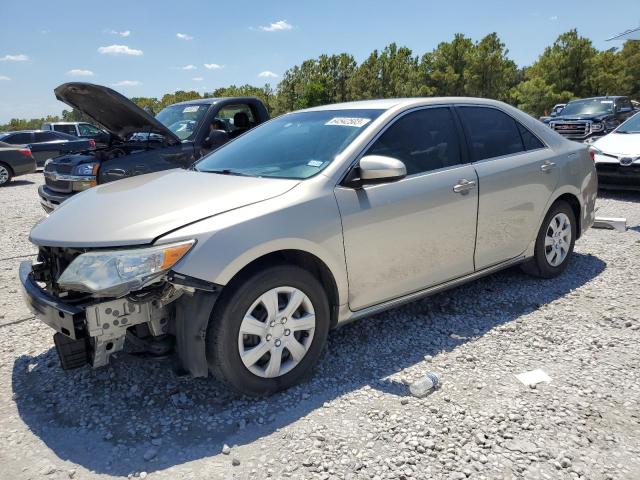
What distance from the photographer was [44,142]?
17.3 metres

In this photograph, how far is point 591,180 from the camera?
16.1 feet

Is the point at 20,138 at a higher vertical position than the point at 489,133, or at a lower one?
higher

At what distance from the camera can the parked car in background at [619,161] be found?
26.3 feet

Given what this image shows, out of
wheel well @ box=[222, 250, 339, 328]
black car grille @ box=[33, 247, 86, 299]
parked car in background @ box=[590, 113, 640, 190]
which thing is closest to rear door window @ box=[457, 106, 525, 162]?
wheel well @ box=[222, 250, 339, 328]

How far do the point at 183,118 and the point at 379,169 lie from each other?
521 centimetres

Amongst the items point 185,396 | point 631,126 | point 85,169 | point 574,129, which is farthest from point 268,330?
point 574,129

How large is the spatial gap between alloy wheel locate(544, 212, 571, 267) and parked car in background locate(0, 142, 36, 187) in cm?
1432

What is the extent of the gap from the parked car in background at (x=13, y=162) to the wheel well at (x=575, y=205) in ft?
47.1

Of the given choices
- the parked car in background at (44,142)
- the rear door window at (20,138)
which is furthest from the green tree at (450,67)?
the rear door window at (20,138)

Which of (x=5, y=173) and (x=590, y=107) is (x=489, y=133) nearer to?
(x=5, y=173)

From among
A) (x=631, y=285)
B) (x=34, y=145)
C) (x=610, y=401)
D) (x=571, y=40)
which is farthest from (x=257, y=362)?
(x=571, y=40)

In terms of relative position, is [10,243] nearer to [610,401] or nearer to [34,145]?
[610,401]

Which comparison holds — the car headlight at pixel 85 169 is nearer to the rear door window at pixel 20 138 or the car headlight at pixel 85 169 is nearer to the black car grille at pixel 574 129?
the rear door window at pixel 20 138

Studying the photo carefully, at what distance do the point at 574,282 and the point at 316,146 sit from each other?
2855 mm
